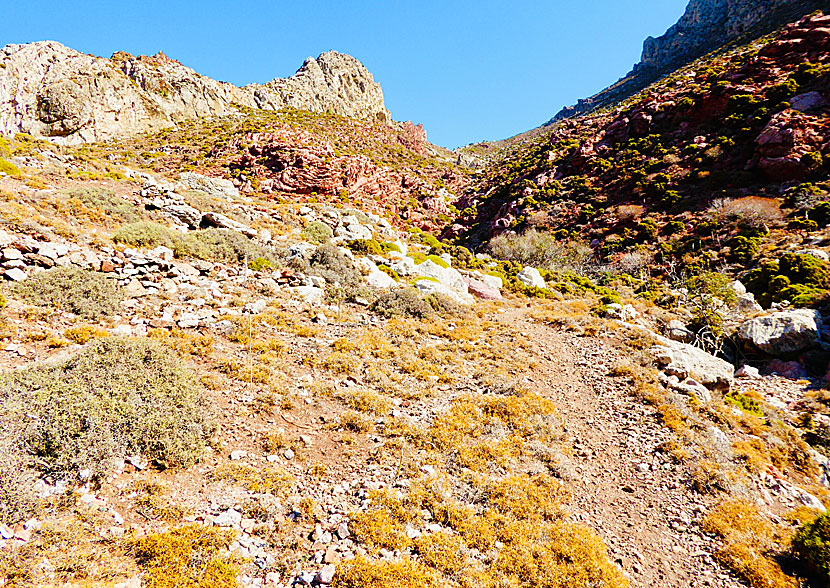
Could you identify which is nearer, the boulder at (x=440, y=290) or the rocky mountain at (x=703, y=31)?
the boulder at (x=440, y=290)

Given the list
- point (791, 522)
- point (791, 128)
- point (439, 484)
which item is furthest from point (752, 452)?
point (791, 128)

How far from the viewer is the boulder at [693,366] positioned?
10.3 meters

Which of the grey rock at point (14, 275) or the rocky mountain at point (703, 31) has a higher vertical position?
the rocky mountain at point (703, 31)

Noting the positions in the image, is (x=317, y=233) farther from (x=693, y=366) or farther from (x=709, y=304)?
(x=709, y=304)

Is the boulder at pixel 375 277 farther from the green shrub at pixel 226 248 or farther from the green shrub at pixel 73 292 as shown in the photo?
the green shrub at pixel 73 292

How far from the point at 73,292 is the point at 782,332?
78.7 feet

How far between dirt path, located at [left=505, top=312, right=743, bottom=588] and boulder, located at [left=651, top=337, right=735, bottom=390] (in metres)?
2.06

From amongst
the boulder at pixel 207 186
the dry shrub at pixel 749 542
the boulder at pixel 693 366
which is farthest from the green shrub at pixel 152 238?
the boulder at pixel 207 186

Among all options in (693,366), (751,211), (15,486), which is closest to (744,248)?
(751,211)

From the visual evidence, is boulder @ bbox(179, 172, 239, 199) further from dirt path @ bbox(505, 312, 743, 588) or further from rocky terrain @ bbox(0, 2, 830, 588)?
dirt path @ bbox(505, 312, 743, 588)

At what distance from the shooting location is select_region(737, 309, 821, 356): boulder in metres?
12.7

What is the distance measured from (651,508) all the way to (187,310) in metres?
11.7

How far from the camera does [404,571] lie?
3977 millimetres

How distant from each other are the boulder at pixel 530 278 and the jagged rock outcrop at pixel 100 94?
55.6 m
